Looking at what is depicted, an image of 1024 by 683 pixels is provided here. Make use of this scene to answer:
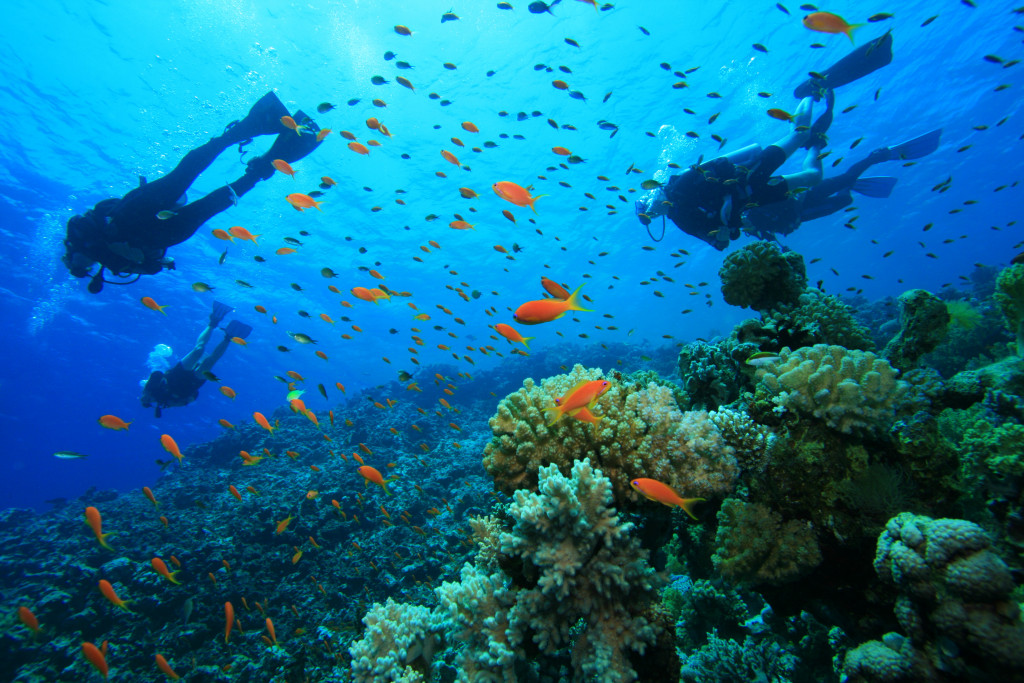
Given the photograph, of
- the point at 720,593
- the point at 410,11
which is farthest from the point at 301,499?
the point at 410,11

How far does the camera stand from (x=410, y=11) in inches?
682

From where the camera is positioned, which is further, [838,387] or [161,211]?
[161,211]

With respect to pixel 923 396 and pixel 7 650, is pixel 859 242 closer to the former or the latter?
pixel 923 396

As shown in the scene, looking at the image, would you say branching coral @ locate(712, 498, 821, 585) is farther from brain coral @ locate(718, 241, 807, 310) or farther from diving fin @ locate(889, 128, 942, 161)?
diving fin @ locate(889, 128, 942, 161)

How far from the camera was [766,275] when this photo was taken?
5172 millimetres

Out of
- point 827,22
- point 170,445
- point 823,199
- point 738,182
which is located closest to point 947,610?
point 827,22

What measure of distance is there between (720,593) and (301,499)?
30.6 feet

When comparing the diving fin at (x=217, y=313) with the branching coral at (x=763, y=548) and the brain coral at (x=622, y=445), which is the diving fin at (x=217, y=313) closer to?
the brain coral at (x=622, y=445)

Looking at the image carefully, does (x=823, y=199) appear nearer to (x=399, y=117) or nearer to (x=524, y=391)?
(x=524, y=391)

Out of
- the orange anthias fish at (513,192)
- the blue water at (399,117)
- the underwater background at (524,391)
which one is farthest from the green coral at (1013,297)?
the orange anthias fish at (513,192)

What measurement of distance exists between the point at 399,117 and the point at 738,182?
20.2 m

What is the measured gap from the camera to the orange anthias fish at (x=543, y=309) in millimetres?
3213

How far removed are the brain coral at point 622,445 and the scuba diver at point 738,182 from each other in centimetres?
730

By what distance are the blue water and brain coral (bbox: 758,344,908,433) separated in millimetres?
4300
